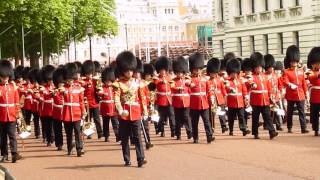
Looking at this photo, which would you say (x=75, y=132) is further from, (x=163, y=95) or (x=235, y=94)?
(x=235, y=94)

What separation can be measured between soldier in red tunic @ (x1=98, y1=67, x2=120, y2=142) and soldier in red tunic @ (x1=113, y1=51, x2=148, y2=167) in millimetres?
3884

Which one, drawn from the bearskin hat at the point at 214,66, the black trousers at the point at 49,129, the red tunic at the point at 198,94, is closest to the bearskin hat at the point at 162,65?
the bearskin hat at the point at 214,66

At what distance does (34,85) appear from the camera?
671 inches

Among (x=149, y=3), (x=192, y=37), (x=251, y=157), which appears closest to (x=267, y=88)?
(x=251, y=157)

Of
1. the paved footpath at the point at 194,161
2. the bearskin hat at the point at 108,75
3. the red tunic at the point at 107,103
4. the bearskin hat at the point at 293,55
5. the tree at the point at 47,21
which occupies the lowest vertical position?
the paved footpath at the point at 194,161

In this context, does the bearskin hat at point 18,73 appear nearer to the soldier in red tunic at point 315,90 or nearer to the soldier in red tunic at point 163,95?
the soldier in red tunic at point 163,95

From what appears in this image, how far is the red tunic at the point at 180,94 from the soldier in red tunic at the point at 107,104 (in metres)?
1.30

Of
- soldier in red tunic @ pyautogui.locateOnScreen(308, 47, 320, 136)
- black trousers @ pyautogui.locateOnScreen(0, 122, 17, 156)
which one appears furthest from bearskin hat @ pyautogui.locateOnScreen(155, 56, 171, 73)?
black trousers @ pyautogui.locateOnScreen(0, 122, 17, 156)

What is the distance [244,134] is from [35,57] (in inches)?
1411

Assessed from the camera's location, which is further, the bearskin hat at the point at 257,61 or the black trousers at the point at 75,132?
the bearskin hat at the point at 257,61

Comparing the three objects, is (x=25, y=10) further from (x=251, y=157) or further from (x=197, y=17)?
(x=197, y=17)

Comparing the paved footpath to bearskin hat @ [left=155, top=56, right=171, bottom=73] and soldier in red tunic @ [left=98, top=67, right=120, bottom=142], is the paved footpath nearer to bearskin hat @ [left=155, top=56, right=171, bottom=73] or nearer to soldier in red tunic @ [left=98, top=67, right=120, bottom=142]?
soldier in red tunic @ [left=98, top=67, right=120, bottom=142]

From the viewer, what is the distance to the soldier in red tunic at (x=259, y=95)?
44.8ft

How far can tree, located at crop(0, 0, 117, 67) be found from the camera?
1353 inches
